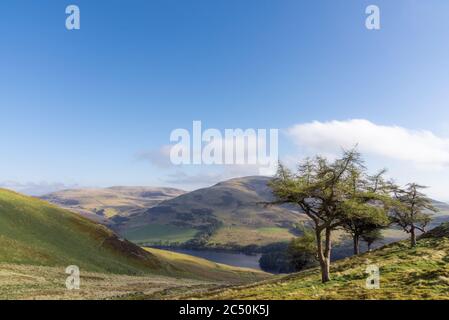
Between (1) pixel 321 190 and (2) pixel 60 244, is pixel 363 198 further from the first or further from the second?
(2) pixel 60 244

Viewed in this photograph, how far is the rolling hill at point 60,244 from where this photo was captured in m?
72.2

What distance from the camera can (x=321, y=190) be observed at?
117 ft

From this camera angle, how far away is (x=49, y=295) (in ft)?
134

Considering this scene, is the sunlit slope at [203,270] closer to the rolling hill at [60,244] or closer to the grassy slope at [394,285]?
the rolling hill at [60,244]

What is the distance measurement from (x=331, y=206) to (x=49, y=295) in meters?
34.3

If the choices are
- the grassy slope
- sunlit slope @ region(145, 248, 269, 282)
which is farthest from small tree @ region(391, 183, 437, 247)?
sunlit slope @ region(145, 248, 269, 282)

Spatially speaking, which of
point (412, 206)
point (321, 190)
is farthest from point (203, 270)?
point (321, 190)

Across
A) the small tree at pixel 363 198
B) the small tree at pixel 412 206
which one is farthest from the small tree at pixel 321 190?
the small tree at pixel 412 206

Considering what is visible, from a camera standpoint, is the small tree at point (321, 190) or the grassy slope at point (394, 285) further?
the small tree at point (321, 190)

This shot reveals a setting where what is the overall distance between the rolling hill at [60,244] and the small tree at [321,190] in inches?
2039

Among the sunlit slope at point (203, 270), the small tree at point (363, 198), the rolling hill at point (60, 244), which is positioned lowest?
the sunlit slope at point (203, 270)

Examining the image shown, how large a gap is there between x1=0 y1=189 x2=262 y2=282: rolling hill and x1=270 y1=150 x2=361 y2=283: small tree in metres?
51.8

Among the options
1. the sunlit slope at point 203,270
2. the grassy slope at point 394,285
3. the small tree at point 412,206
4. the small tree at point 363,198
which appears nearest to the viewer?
the grassy slope at point 394,285
